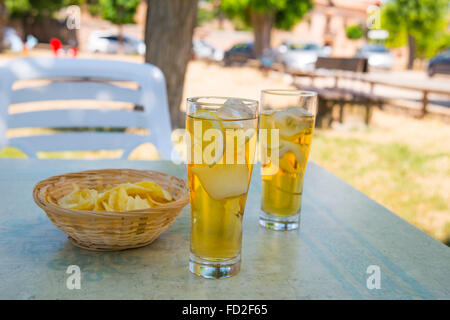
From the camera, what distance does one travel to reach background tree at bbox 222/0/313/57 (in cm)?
2048

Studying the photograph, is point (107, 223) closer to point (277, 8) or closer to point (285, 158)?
point (285, 158)

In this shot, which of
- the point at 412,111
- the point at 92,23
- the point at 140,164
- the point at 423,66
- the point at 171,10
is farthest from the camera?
the point at 92,23

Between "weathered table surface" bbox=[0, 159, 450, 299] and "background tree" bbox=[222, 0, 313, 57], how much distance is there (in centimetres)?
1996

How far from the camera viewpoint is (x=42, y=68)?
2.21 m

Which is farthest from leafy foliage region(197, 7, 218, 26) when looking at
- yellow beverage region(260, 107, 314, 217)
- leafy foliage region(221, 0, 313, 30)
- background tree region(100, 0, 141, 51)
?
yellow beverage region(260, 107, 314, 217)

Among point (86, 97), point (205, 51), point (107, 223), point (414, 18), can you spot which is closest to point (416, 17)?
point (414, 18)

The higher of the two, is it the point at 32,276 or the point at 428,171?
the point at 32,276

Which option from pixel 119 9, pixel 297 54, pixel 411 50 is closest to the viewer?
pixel 297 54

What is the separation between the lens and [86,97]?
2488mm

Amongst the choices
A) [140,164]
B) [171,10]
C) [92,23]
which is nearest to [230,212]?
[140,164]

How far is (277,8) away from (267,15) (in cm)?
65

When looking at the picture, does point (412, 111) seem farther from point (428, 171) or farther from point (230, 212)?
point (230, 212)

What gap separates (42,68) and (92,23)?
32.4 m

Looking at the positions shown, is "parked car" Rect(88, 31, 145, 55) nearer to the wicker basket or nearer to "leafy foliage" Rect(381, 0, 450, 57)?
"leafy foliage" Rect(381, 0, 450, 57)
